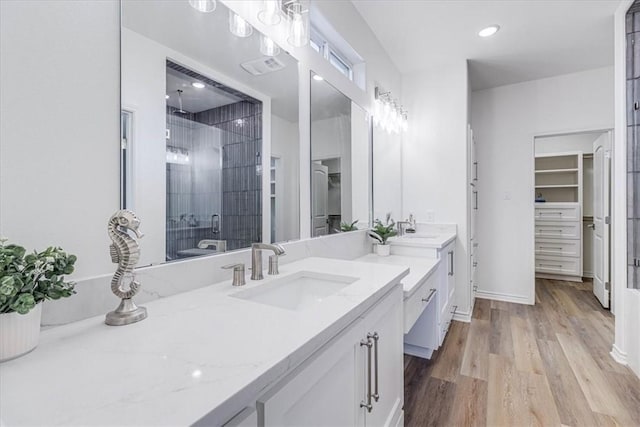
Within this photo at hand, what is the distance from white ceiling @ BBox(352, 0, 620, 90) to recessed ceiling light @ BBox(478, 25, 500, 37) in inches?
1.7

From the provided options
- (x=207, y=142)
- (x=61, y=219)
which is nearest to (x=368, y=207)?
(x=207, y=142)

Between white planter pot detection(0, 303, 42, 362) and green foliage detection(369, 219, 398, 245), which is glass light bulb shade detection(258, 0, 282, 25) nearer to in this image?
white planter pot detection(0, 303, 42, 362)

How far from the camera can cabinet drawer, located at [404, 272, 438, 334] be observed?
1.54 meters

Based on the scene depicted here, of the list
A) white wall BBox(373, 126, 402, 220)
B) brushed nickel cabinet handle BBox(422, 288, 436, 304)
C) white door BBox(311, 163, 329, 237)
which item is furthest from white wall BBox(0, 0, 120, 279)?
white wall BBox(373, 126, 402, 220)

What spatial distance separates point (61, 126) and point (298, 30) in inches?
44.3

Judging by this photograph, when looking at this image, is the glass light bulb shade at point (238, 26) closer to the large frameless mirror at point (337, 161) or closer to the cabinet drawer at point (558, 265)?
the large frameless mirror at point (337, 161)

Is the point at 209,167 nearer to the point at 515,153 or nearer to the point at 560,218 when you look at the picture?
the point at 515,153

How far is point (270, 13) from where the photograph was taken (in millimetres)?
1372

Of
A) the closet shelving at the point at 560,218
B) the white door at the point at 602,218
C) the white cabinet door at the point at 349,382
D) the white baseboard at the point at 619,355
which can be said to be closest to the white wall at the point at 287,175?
the white cabinet door at the point at 349,382

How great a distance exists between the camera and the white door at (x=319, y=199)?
72.8 inches

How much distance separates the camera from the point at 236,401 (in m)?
0.48

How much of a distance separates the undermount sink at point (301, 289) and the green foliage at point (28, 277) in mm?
604

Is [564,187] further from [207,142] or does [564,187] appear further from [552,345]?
[207,142]

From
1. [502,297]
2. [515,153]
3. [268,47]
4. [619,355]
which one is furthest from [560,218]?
[268,47]
